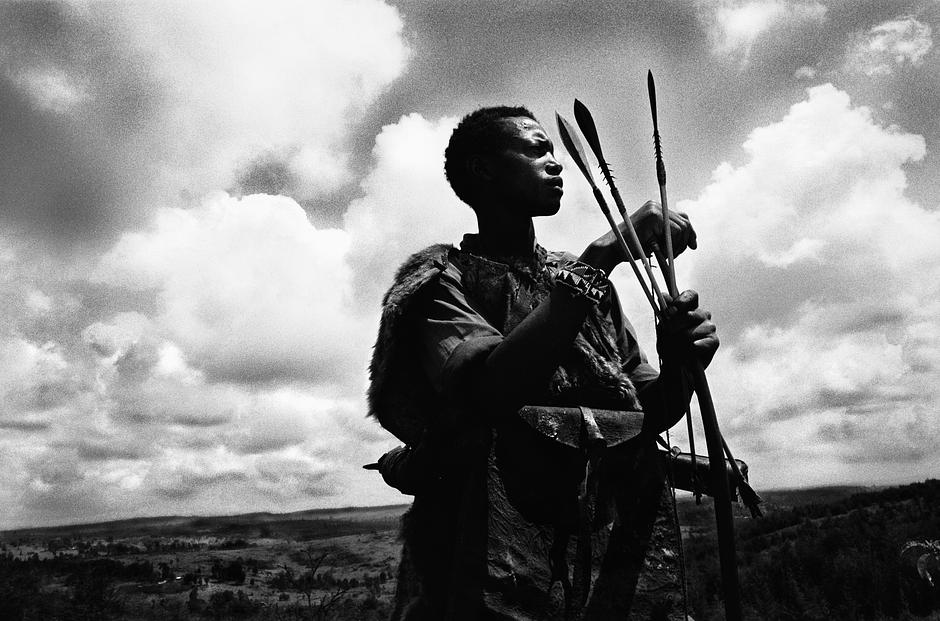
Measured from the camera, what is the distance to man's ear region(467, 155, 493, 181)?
9.89 ft

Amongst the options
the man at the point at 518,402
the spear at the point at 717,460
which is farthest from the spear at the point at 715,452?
the man at the point at 518,402

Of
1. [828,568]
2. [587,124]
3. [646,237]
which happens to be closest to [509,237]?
[646,237]

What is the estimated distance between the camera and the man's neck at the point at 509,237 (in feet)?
9.87

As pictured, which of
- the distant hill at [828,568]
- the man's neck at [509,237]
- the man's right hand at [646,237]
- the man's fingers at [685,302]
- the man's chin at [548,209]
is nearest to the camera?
the man's fingers at [685,302]

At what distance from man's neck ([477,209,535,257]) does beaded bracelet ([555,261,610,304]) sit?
75cm

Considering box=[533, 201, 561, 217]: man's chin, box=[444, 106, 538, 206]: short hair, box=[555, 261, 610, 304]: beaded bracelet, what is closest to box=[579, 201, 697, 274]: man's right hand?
box=[533, 201, 561, 217]: man's chin

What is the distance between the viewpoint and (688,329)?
223cm

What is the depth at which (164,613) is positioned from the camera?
17.6m

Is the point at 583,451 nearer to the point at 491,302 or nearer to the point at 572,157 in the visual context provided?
the point at 491,302

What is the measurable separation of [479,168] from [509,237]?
0.33 metres

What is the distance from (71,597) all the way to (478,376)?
16.8m

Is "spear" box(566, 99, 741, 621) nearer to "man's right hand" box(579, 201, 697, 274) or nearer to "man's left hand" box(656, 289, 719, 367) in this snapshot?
"man's left hand" box(656, 289, 719, 367)

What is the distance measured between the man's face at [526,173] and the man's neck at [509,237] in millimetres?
79

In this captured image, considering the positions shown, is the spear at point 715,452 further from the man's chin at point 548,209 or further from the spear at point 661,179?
the man's chin at point 548,209
